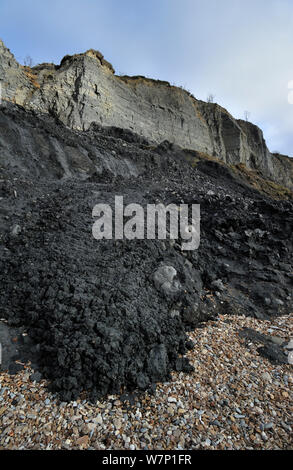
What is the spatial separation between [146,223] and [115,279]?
2.48 meters

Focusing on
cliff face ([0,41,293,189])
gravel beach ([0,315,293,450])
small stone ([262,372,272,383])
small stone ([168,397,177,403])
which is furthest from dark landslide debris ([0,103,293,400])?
cliff face ([0,41,293,189])

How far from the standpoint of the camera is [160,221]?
679 centimetres

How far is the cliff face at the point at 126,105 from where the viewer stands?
16.5 m

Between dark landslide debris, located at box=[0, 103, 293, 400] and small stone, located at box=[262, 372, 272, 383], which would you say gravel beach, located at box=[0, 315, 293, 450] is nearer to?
small stone, located at box=[262, 372, 272, 383]

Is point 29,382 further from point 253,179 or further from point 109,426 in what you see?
Answer: point 253,179

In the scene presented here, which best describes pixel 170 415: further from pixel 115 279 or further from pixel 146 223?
pixel 146 223

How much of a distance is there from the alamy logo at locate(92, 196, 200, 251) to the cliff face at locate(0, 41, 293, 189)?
45.6 ft

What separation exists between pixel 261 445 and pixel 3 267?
4.97m

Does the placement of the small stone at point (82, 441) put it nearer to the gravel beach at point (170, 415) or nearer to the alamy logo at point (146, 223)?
the gravel beach at point (170, 415)

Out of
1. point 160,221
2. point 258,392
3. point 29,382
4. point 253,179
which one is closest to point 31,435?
point 29,382

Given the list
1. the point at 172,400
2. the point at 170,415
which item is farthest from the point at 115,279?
the point at 170,415

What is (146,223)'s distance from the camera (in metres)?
6.39

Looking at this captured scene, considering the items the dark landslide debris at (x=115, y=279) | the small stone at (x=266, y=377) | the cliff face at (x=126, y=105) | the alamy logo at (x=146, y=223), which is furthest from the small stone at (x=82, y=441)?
the cliff face at (x=126, y=105)

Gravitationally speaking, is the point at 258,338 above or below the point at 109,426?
above
